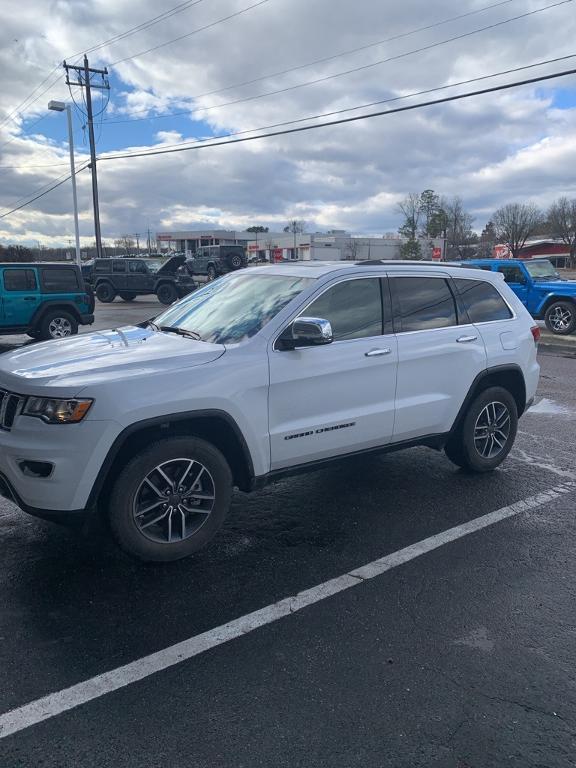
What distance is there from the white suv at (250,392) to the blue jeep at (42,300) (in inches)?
374

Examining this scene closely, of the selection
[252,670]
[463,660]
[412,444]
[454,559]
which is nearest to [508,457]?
[412,444]

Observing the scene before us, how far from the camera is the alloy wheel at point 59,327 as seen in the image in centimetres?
1359

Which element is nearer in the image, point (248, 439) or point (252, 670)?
point (252, 670)

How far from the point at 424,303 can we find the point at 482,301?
740 mm

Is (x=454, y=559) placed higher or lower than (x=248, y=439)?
lower

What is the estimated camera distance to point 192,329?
4281 millimetres

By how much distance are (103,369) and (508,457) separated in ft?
13.3

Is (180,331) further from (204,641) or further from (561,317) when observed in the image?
(561,317)

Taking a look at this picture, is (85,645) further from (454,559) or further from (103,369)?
(454,559)

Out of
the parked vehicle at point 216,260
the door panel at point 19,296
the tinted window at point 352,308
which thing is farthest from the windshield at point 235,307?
the parked vehicle at point 216,260

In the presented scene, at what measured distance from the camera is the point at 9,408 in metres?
3.42

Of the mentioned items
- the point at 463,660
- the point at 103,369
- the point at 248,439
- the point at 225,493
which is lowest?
the point at 463,660

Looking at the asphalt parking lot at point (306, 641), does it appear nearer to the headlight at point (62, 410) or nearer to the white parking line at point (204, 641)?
the white parking line at point (204, 641)

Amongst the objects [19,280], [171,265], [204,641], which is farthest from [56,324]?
[171,265]
